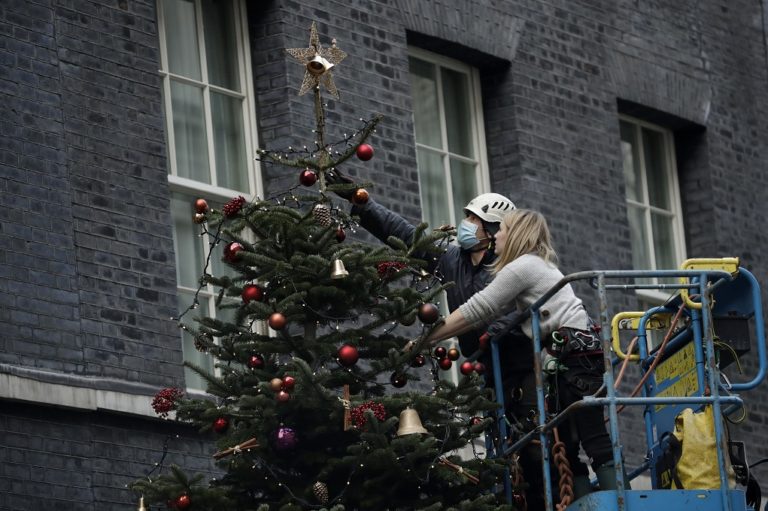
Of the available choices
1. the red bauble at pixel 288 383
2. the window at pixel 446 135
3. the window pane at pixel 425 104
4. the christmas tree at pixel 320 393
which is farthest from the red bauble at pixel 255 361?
the window pane at pixel 425 104

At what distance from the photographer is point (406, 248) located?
1170 cm

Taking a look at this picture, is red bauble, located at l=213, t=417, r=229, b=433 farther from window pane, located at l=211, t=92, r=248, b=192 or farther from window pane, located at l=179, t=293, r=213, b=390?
window pane, located at l=211, t=92, r=248, b=192

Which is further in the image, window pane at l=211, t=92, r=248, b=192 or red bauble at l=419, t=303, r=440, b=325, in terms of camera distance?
window pane at l=211, t=92, r=248, b=192

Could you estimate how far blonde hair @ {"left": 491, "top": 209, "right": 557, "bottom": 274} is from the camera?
1208cm

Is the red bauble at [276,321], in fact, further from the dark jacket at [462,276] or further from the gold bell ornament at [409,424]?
the dark jacket at [462,276]

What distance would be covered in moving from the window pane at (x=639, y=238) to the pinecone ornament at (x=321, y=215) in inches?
289

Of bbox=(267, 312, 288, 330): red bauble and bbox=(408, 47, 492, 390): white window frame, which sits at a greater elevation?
bbox=(408, 47, 492, 390): white window frame

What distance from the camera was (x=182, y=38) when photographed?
14.9 meters

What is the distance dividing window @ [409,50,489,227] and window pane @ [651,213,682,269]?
7.80 ft

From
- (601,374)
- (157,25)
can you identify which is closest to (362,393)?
(601,374)

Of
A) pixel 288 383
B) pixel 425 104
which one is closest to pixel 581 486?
pixel 288 383

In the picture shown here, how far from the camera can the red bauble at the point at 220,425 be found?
11.4 m

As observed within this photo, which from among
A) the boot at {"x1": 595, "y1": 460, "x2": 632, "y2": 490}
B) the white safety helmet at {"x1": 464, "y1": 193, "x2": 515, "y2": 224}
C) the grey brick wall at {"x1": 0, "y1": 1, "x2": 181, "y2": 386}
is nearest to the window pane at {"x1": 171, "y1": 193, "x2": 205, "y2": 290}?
the grey brick wall at {"x1": 0, "y1": 1, "x2": 181, "y2": 386}

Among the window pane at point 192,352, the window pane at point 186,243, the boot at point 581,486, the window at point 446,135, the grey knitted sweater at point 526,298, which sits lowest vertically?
the boot at point 581,486
